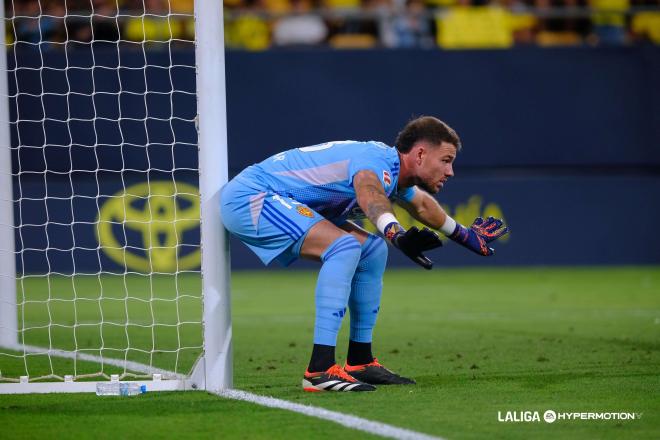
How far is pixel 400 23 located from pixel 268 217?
10.3 metres

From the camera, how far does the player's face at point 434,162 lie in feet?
18.8

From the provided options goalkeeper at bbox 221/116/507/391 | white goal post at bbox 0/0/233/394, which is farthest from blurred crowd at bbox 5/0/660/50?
goalkeeper at bbox 221/116/507/391

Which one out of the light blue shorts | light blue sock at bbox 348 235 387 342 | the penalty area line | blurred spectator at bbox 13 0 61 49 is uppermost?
Result: blurred spectator at bbox 13 0 61 49

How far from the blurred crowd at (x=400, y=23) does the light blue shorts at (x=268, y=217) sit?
9403 mm

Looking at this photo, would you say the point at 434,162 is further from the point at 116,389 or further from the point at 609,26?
the point at 609,26

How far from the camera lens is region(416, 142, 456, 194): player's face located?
18.8 ft

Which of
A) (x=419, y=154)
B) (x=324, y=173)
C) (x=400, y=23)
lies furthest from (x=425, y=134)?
(x=400, y=23)

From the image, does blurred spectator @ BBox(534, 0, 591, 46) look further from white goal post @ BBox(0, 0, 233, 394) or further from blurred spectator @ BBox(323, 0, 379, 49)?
white goal post @ BBox(0, 0, 233, 394)

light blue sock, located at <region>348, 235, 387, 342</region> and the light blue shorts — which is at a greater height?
the light blue shorts

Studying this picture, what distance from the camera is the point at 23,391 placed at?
5.70 metres

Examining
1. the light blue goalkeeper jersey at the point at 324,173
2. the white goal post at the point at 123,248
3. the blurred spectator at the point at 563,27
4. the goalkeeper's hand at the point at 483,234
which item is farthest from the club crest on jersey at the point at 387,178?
the blurred spectator at the point at 563,27

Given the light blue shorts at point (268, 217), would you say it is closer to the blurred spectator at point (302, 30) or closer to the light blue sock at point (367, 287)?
the light blue sock at point (367, 287)

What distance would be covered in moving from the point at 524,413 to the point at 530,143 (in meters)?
11.0

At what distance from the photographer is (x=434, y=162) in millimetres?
5727
